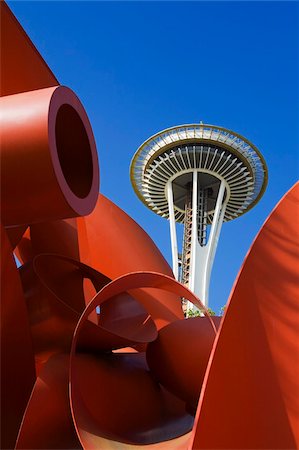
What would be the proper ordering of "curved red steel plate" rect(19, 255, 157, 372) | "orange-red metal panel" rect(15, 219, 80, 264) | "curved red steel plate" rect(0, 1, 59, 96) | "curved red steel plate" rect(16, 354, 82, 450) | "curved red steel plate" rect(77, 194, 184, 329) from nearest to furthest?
"curved red steel plate" rect(16, 354, 82, 450)
"curved red steel plate" rect(19, 255, 157, 372)
"curved red steel plate" rect(0, 1, 59, 96)
"orange-red metal panel" rect(15, 219, 80, 264)
"curved red steel plate" rect(77, 194, 184, 329)

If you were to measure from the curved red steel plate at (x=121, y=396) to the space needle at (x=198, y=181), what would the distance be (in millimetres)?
35424

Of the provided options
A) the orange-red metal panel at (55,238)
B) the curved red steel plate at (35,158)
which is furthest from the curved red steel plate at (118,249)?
the curved red steel plate at (35,158)

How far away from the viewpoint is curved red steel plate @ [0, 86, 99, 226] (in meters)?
4.46

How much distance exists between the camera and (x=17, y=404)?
5.06 m

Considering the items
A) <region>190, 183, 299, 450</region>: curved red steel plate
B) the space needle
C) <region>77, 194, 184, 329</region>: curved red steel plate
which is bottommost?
<region>190, 183, 299, 450</region>: curved red steel plate

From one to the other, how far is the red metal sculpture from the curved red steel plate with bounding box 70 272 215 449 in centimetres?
2

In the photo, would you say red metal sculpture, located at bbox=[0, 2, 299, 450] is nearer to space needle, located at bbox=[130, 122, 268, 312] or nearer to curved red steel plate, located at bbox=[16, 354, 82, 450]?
curved red steel plate, located at bbox=[16, 354, 82, 450]

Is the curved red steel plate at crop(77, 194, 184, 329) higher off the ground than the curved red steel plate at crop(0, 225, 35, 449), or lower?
higher

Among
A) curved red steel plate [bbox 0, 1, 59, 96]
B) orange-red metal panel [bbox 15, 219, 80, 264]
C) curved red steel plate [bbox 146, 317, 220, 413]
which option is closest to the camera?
curved red steel plate [bbox 146, 317, 220, 413]

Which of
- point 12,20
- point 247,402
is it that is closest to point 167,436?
point 247,402

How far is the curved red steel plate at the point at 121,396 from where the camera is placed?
4863 millimetres

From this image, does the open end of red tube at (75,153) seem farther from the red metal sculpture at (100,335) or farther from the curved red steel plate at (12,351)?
the curved red steel plate at (12,351)

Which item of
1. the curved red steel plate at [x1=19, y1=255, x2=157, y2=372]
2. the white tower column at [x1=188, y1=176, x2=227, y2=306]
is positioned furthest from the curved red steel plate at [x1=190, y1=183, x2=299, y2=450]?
the white tower column at [x1=188, y1=176, x2=227, y2=306]

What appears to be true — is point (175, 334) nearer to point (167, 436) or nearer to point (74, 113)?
point (167, 436)
